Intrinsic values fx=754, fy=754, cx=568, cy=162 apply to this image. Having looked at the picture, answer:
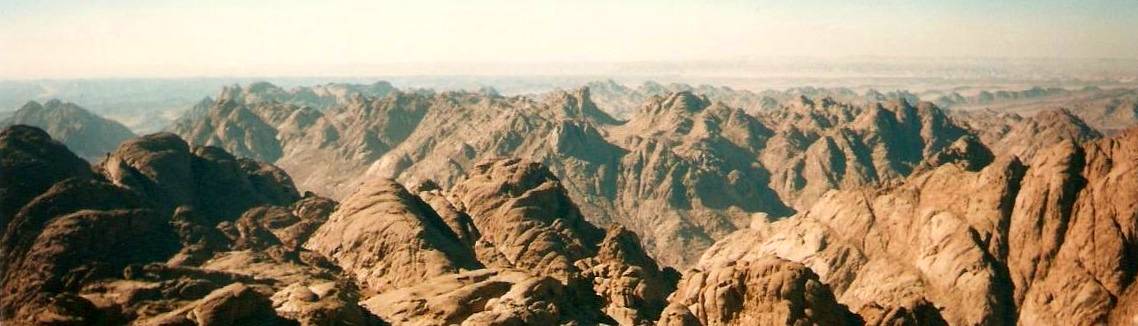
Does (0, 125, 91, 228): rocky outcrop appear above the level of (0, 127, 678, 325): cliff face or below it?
above

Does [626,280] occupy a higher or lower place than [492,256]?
higher

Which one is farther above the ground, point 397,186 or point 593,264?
point 397,186

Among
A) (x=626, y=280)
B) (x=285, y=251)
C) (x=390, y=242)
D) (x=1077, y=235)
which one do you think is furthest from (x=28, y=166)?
(x=1077, y=235)

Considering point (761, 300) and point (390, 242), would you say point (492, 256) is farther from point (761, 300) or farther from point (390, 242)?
point (761, 300)

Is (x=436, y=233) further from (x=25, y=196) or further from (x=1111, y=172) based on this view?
(x=1111, y=172)

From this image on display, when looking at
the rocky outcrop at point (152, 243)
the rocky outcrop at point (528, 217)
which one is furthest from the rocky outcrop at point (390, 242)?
Result: the rocky outcrop at point (528, 217)

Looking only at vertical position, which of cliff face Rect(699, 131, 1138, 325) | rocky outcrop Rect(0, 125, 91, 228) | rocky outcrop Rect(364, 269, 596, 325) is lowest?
cliff face Rect(699, 131, 1138, 325)

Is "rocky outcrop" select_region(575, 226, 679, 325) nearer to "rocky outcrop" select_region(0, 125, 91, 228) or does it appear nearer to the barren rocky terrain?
the barren rocky terrain

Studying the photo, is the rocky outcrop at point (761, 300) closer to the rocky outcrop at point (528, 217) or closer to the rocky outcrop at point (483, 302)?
the rocky outcrop at point (483, 302)

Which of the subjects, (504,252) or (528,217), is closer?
(504,252)

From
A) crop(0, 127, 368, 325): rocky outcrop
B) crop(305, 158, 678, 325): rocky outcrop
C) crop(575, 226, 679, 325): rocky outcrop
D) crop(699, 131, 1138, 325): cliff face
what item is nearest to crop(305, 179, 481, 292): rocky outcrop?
Answer: crop(305, 158, 678, 325): rocky outcrop

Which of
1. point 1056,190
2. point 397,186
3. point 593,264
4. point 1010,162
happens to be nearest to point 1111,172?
point 1056,190
